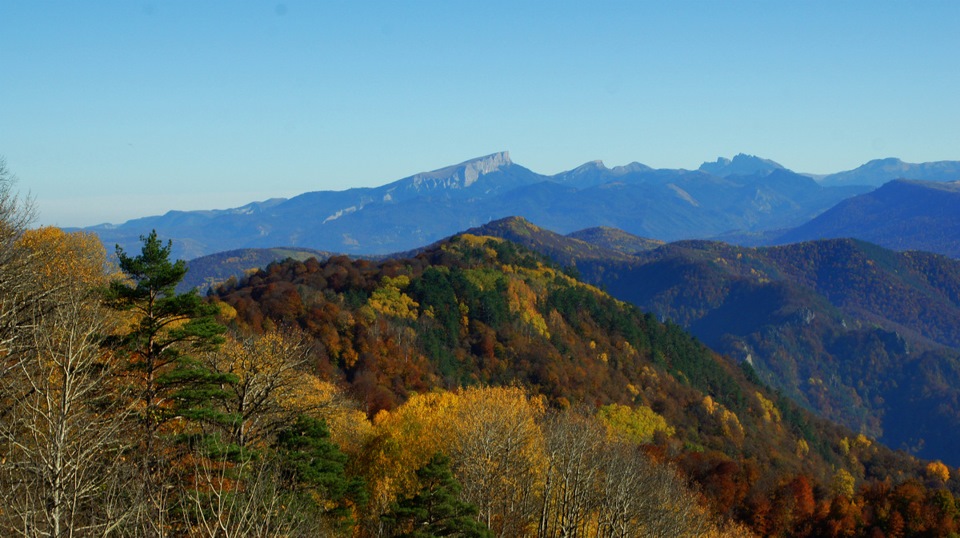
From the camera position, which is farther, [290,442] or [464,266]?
[464,266]

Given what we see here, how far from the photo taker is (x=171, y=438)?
2303 centimetres

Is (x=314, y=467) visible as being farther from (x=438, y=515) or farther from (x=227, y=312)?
(x=227, y=312)

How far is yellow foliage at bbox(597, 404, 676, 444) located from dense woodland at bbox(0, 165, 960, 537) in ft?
1.50

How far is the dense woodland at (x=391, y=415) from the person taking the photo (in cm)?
1903

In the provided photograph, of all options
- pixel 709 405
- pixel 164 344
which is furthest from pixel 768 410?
pixel 164 344

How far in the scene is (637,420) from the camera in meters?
108

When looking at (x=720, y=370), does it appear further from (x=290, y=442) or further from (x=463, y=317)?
(x=290, y=442)

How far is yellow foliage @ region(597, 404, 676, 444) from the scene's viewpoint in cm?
9994

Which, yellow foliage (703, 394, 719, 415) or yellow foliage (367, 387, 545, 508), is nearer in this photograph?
yellow foliage (367, 387, 545, 508)

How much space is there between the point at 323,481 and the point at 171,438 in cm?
933

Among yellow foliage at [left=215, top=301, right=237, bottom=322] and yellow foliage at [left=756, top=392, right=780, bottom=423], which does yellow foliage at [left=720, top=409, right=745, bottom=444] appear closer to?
yellow foliage at [left=756, top=392, right=780, bottom=423]

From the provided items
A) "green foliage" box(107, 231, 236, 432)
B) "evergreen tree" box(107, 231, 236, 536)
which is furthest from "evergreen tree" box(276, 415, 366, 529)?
"green foliage" box(107, 231, 236, 432)

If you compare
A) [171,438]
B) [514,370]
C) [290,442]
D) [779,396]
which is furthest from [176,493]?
[779,396]

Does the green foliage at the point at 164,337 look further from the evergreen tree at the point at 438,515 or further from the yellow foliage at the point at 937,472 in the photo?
the yellow foliage at the point at 937,472
